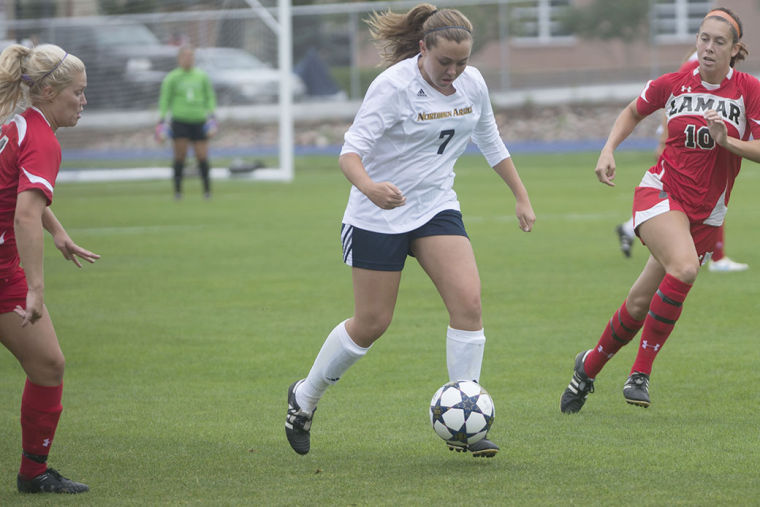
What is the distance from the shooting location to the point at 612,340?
6090 mm

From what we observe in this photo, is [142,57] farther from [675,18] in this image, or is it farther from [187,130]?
[675,18]

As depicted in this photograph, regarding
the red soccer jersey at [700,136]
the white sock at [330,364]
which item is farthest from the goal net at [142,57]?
the white sock at [330,364]

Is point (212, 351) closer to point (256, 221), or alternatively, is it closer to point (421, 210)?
point (421, 210)

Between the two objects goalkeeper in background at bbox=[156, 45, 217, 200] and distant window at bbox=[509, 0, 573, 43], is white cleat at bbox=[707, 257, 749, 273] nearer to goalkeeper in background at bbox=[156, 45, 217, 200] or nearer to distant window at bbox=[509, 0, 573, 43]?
goalkeeper in background at bbox=[156, 45, 217, 200]

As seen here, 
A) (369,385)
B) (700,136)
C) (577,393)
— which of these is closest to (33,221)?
(369,385)

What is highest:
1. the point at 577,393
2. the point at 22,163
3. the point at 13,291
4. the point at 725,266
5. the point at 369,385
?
the point at 22,163

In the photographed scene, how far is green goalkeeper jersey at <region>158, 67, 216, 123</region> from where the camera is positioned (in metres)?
19.2

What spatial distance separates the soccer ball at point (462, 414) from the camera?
496cm

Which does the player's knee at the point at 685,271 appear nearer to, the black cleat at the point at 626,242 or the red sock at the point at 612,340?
the red sock at the point at 612,340

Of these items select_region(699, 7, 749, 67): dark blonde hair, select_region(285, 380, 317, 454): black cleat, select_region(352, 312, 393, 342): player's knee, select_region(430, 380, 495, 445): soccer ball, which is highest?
select_region(699, 7, 749, 67): dark blonde hair

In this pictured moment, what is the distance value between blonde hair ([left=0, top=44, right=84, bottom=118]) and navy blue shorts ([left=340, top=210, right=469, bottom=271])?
4.73 ft

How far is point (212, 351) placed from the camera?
7977mm

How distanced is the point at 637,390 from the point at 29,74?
3.33m

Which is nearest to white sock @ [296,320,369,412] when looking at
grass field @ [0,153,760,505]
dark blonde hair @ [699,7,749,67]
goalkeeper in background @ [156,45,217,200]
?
grass field @ [0,153,760,505]
